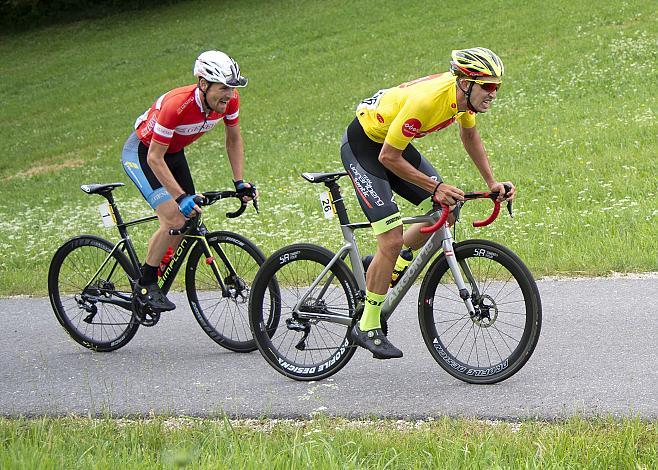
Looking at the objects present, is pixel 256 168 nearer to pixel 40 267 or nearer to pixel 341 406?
pixel 40 267

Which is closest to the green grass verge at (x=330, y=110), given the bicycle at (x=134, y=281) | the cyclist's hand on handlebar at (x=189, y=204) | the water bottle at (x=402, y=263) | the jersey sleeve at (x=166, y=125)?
the bicycle at (x=134, y=281)

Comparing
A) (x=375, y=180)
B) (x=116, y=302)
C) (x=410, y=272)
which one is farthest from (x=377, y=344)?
(x=116, y=302)

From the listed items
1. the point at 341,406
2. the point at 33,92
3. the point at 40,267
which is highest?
the point at 341,406

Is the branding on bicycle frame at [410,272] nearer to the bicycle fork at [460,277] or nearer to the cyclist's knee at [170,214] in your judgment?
the bicycle fork at [460,277]

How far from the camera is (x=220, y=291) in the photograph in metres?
7.05

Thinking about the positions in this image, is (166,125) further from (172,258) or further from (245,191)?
(172,258)

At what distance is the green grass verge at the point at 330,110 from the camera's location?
36.3 feet

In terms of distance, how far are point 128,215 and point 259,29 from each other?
2230 cm

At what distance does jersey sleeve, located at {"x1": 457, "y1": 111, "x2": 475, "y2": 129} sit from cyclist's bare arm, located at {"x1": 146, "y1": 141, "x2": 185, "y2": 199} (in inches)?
74.5

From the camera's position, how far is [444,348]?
599 cm

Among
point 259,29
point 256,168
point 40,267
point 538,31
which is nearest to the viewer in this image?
point 40,267

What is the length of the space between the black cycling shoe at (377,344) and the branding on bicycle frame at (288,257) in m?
0.67

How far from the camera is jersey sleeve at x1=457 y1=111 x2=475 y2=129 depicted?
6131mm

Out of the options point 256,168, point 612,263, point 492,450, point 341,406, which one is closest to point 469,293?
point 341,406
